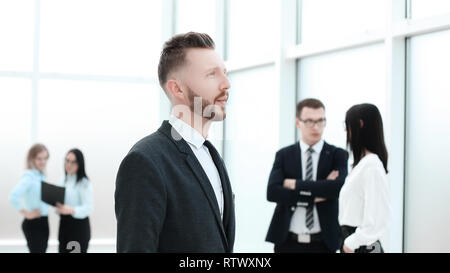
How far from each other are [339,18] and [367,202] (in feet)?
8.44

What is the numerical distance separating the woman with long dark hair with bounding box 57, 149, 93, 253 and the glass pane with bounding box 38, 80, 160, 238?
8.80ft

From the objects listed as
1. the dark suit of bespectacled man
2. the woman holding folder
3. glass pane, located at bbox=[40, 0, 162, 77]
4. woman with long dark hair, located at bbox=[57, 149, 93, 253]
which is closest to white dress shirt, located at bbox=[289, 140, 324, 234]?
woman with long dark hair, located at bbox=[57, 149, 93, 253]

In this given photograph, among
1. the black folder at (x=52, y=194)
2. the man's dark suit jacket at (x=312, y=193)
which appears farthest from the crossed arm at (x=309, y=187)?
the black folder at (x=52, y=194)

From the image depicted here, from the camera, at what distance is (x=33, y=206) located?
5688mm

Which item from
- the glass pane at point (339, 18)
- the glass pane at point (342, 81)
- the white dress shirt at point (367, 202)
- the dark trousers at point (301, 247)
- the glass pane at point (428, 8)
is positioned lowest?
the dark trousers at point (301, 247)

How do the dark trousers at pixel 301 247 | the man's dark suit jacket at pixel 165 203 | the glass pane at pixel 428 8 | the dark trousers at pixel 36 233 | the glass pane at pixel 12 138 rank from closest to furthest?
the man's dark suit jacket at pixel 165 203 → the dark trousers at pixel 301 247 → the glass pane at pixel 428 8 → the dark trousers at pixel 36 233 → the glass pane at pixel 12 138

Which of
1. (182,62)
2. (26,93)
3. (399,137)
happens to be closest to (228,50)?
(26,93)

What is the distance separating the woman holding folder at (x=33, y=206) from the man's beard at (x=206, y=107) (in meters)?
4.54

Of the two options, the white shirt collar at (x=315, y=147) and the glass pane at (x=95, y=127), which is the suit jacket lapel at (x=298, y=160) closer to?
the white shirt collar at (x=315, y=147)

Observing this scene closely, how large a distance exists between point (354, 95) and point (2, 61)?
5.15 meters

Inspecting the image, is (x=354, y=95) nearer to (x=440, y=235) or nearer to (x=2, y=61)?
(x=440, y=235)

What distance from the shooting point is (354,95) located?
484 centimetres

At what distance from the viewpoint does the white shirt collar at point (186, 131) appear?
1.49 metres

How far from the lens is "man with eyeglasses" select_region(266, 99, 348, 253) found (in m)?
3.79
